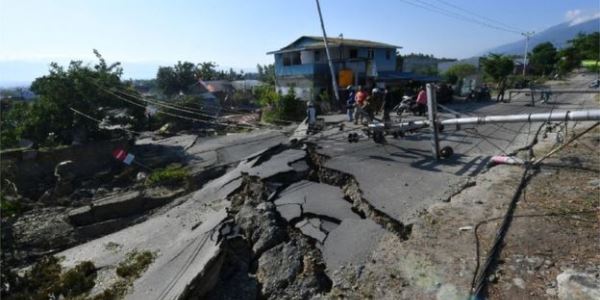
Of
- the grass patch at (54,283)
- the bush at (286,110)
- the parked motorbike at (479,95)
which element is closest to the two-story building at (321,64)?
the bush at (286,110)

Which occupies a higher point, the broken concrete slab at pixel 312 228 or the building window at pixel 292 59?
the building window at pixel 292 59

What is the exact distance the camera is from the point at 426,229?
18.0 feet

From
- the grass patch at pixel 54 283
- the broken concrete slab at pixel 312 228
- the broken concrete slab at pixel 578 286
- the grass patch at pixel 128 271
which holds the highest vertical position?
the broken concrete slab at pixel 578 286

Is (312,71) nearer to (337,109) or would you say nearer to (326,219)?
(337,109)

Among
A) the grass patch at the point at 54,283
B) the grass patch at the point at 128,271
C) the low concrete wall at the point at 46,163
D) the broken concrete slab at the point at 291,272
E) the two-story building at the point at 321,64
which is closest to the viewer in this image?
the broken concrete slab at the point at 291,272

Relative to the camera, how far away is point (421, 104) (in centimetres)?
1507

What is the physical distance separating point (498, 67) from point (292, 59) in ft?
87.8

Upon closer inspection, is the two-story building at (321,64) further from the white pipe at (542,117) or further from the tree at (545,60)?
the tree at (545,60)

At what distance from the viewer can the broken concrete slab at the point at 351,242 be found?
5.02m

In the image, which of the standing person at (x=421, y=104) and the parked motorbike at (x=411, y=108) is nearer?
the standing person at (x=421, y=104)

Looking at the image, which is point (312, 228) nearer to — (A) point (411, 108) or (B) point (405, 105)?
(B) point (405, 105)

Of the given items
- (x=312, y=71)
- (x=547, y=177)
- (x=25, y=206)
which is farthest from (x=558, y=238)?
(x=312, y=71)

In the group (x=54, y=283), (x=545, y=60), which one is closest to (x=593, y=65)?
(x=545, y=60)

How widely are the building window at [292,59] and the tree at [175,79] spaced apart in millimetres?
21554
